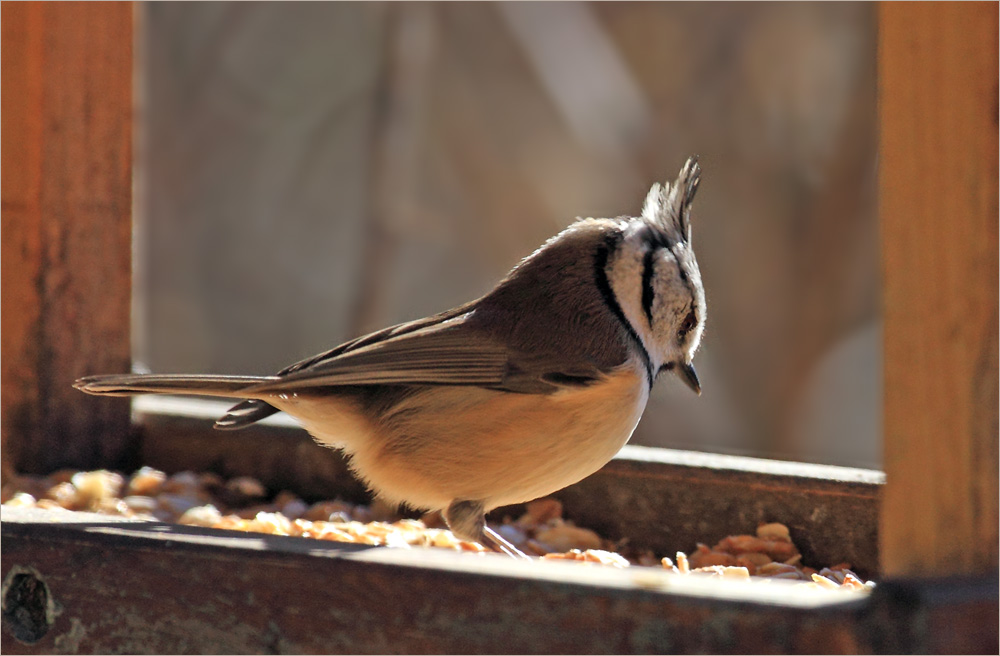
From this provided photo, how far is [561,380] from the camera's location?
71.2 inches

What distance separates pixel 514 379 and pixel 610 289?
0.89ft

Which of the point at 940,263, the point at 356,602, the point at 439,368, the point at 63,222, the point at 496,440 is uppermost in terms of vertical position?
the point at 63,222

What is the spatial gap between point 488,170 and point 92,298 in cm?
464

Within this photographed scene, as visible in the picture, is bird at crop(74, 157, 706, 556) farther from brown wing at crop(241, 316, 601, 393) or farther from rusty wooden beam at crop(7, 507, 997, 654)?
rusty wooden beam at crop(7, 507, 997, 654)

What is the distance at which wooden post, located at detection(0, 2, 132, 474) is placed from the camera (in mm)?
2268


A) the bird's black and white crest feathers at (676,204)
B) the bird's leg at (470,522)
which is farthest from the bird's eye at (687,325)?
the bird's leg at (470,522)

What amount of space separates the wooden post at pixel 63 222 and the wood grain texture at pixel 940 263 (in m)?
1.69

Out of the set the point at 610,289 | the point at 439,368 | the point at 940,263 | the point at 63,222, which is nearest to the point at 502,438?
the point at 439,368

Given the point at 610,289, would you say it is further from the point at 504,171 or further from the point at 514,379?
the point at 504,171

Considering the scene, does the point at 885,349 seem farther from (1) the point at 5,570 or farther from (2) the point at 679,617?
(1) the point at 5,570

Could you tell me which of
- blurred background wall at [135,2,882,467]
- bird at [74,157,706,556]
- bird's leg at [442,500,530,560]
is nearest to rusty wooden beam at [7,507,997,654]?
bird at [74,157,706,556]

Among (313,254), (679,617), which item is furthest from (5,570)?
(313,254)

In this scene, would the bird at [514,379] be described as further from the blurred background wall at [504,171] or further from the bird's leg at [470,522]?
the blurred background wall at [504,171]

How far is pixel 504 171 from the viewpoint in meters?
6.90
